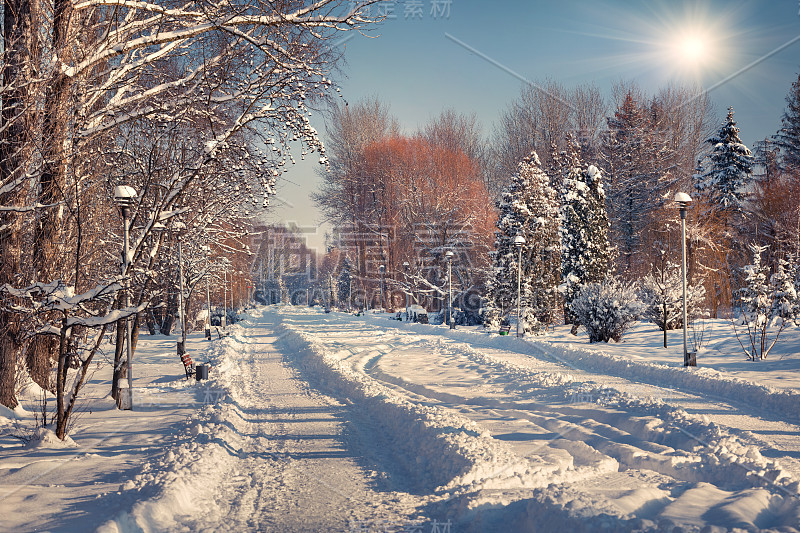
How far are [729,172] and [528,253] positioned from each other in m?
18.8

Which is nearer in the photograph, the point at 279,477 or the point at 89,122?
the point at 279,477

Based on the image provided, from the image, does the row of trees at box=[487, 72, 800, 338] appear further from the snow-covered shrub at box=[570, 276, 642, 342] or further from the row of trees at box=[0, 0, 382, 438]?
the row of trees at box=[0, 0, 382, 438]

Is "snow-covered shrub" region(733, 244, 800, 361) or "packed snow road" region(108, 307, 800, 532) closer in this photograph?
"packed snow road" region(108, 307, 800, 532)

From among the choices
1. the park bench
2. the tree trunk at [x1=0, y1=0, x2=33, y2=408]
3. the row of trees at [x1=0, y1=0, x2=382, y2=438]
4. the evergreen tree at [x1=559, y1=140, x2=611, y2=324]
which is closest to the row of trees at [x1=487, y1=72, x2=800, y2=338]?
the evergreen tree at [x1=559, y1=140, x2=611, y2=324]

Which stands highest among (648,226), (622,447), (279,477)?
(648,226)

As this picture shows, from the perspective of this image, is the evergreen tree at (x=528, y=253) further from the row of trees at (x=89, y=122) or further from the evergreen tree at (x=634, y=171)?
the row of trees at (x=89, y=122)

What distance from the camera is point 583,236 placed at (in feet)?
110

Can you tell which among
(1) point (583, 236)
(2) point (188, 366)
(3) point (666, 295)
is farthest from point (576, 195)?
(2) point (188, 366)

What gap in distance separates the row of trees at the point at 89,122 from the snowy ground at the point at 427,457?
1.72m

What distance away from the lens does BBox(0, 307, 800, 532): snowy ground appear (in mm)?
5043

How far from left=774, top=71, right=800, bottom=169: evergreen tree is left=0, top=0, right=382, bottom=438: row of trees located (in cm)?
4769

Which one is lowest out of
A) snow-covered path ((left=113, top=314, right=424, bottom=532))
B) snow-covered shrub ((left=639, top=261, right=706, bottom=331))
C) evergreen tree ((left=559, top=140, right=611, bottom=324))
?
snow-covered path ((left=113, top=314, right=424, bottom=532))

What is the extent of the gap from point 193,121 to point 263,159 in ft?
4.97

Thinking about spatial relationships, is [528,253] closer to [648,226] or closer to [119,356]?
[648,226]
